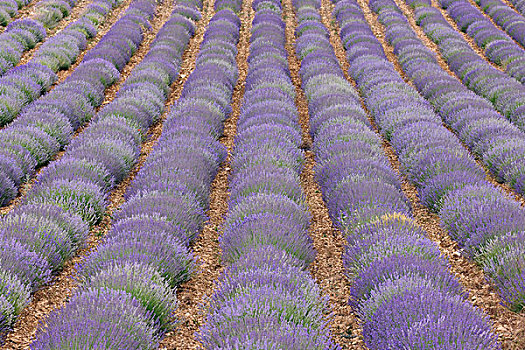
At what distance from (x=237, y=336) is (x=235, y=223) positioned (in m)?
1.85

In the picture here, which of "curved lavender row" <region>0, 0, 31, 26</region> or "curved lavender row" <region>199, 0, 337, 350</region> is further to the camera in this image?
"curved lavender row" <region>0, 0, 31, 26</region>

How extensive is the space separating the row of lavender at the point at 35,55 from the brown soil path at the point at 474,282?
5845 mm

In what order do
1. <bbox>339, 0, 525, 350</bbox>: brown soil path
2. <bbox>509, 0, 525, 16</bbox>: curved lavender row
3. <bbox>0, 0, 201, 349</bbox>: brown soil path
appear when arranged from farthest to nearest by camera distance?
<bbox>509, 0, 525, 16</bbox>: curved lavender row, <bbox>0, 0, 201, 349</bbox>: brown soil path, <bbox>339, 0, 525, 350</bbox>: brown soil path

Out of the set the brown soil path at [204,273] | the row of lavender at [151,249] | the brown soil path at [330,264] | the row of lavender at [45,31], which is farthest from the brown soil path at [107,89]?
the brown soil path at [330,264]

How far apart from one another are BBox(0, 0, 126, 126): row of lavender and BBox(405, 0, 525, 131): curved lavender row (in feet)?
23.8

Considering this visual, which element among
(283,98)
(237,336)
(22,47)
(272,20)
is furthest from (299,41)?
(237,336)

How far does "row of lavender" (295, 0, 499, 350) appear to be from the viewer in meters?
3.29

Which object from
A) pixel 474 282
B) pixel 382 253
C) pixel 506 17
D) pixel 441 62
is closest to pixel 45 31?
pixel 441 62

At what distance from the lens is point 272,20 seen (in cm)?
1480

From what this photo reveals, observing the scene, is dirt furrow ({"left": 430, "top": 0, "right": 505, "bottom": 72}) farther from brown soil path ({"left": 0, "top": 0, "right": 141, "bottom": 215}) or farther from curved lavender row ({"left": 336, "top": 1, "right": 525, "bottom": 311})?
brown soil path ({"left": 0, "top": 0, "right": 141, "bottom": 215})

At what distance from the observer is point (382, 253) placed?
4.29 m

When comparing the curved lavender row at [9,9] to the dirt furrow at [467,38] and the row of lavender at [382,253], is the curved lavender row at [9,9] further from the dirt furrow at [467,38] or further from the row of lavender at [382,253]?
the dirt furrow at [467,38]

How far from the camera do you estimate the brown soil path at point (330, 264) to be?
4030mm

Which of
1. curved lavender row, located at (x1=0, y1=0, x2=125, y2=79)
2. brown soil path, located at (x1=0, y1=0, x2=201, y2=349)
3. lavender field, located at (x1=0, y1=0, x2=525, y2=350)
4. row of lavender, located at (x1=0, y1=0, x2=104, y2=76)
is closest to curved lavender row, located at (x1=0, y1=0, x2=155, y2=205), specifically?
lavender field, located at (x1=0, y1=0, x2=525, y2=350)
